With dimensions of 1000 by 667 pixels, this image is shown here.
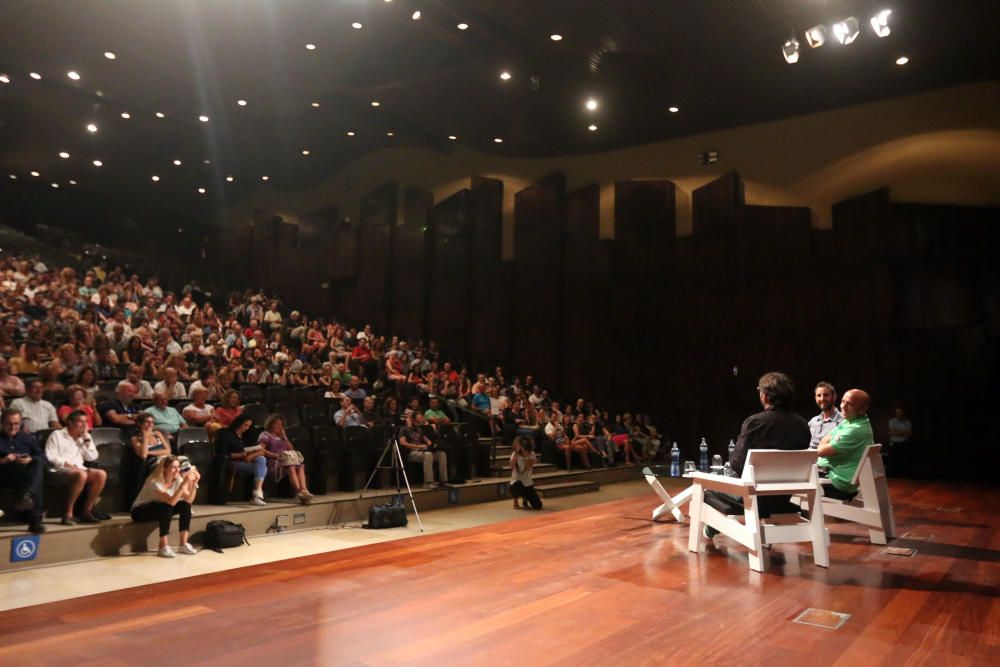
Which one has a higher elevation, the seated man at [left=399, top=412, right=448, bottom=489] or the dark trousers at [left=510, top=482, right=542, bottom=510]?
the seated man at [left=399, top=412, right=448, bottom=489]

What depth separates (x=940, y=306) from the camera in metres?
10.2

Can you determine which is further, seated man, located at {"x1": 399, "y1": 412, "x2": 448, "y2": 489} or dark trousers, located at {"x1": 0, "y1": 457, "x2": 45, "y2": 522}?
seated man, located at {"x1": 399, "y1": 412, "x2": 448, "y2": 489}

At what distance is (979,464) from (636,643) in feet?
32.9

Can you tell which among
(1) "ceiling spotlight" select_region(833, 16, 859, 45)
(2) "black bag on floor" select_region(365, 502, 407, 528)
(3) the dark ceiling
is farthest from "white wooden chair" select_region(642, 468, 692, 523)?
(3) the dark ceiling

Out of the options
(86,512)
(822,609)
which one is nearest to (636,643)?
(822,609)

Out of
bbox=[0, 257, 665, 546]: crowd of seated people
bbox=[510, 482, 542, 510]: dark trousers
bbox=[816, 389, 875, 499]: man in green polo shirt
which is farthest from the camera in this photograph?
bbox=[510, 482, 542, 510]: dark trousers

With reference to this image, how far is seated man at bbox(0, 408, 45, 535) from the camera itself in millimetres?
4047

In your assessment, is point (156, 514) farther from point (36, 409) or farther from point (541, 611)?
point (541, 611)

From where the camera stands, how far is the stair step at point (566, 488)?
25.7 feet

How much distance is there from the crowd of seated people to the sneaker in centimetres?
1

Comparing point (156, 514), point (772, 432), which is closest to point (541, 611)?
point (772, 432)

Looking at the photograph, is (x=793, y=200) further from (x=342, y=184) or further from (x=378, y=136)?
(x=342, y=184)

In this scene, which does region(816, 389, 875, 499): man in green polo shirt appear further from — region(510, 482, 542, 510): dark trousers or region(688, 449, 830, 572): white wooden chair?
region(510, 482, 542, 510): dark trousers

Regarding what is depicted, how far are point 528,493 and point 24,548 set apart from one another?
13.7ft
